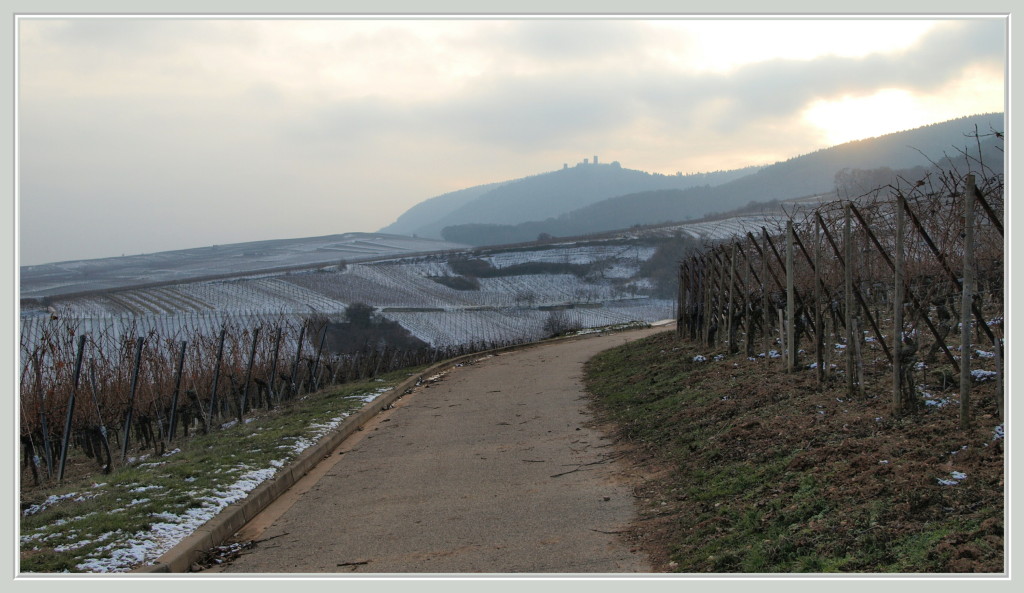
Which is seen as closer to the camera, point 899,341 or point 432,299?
point 899,341

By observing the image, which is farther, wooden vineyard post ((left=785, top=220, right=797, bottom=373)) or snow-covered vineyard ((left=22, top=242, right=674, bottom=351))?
snow-covered vineyard ((left=22, top=242, right=674, bottom=351))

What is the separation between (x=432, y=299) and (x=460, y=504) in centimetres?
5167

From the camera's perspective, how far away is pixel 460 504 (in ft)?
22.5

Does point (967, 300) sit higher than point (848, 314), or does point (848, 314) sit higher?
point (967, 300)

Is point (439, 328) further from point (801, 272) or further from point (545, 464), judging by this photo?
point (545, 464)

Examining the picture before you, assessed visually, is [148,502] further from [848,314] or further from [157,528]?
[848,314]

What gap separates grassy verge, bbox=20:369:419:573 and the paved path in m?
0.50

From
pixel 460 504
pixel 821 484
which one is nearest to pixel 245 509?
pixel 460 504

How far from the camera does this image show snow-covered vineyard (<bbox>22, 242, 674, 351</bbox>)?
44500mm

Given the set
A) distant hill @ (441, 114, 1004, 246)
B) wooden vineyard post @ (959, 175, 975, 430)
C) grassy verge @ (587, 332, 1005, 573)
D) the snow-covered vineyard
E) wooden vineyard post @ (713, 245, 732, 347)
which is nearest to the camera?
grassy verge @ (587, 332, 1005, 573)

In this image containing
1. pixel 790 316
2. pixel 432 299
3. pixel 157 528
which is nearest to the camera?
pixel 157 528

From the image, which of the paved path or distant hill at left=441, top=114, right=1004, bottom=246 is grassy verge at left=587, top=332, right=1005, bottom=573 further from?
distant hill at left=441, top=114, right=1004, bottom=246

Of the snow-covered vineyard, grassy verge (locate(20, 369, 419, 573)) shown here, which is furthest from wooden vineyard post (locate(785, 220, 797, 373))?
the snow-covered vineyard

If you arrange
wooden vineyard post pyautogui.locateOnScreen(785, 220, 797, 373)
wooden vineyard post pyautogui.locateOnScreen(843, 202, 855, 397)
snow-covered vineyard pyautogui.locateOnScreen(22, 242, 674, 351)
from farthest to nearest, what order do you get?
snow-covered vineyard pyautogui.locateOnScreen(22, 242, 674, 351) < wooden vineyard post pyautogui.locateOnScreen(785, 220, 797, 373) < wooden vineyard post pyautogui.locateOnScreen(843, 202, 855, 397)
